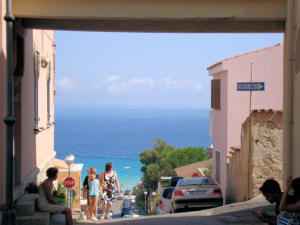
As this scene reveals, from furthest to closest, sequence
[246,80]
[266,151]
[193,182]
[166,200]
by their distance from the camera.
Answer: [246,80]
[166,200]
[193,182]
[266,151]

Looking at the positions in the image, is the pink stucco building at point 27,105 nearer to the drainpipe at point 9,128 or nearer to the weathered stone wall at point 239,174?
the drainpipe at point 9,128

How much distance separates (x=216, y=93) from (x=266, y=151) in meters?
9.56

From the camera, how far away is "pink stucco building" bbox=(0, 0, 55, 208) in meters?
8.37

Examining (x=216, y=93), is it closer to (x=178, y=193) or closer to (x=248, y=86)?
(x=248, y=86)

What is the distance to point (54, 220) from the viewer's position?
8805 millimetres

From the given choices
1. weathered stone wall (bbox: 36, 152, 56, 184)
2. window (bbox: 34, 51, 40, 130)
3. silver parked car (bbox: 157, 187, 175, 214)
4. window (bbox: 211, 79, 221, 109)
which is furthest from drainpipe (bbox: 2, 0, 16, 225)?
window (bbox: 211, 79, 221, 109)

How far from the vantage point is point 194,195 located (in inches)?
625

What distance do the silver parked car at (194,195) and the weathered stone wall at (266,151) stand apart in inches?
76.6

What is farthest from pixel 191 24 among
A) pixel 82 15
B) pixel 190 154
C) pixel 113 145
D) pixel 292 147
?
pixel 113 145

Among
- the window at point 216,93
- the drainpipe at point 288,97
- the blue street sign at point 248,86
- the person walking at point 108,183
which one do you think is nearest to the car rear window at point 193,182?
the blue street sign at point 248,86

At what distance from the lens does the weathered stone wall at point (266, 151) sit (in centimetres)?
1449

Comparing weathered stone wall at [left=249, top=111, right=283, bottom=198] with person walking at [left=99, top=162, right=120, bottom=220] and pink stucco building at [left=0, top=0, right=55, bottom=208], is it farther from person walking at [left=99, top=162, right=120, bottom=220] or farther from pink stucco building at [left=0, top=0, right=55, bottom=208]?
pink stucco building at [left=0, top=0, right=55, bottom=208]

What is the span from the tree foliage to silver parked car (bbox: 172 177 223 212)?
1908 inches

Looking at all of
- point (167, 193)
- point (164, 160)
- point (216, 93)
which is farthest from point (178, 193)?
point (164, 160)
